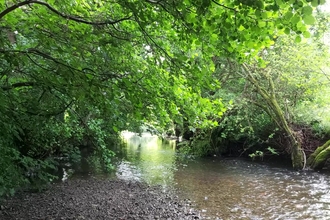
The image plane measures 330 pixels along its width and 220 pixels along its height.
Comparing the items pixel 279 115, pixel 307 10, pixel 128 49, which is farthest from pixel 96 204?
pixel 279 115

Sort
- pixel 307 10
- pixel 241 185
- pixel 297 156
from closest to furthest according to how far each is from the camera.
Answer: pixel 307 10, pixel 241 185, pixel 297 156

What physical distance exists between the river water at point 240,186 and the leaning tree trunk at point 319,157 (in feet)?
A: 3.26

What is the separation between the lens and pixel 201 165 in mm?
17812

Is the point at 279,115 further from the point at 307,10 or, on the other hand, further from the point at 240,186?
the point at 307,10

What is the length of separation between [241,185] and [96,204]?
649cm

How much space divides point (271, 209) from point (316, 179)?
608 cm

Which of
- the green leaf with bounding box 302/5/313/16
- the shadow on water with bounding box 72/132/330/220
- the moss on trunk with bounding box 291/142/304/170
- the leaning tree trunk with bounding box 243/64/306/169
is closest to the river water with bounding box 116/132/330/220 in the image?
the shadow on water with bounding box 72/132/330/220

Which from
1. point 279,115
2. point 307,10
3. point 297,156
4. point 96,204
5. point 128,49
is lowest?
point 96,204

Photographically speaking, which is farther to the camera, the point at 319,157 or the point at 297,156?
the point at 297,156

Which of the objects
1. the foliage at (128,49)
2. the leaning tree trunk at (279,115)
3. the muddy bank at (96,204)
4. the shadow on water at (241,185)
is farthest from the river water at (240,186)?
the foliage at (128,49)

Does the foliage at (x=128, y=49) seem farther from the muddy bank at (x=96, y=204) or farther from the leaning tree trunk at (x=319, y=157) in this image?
the leaning tree trunk at (x=319, y=157)

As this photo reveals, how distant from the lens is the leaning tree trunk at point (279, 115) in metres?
16.9

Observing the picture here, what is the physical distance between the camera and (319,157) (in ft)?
54.2

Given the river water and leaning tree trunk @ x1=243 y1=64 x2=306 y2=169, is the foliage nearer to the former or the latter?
the river water
